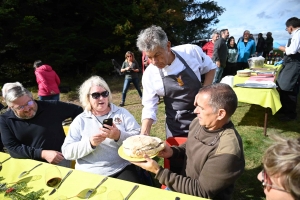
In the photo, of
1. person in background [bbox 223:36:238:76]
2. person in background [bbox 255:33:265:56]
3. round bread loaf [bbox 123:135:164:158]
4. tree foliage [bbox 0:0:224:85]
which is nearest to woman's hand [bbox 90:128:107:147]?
round bread loaf [bbox 123:135:164:158]

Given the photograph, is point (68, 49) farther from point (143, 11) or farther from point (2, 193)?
point (2, 193)

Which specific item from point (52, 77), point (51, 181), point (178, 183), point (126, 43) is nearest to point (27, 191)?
point (51, 181)

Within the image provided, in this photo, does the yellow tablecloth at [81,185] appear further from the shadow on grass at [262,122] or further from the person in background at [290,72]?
the person in background at [290,72]

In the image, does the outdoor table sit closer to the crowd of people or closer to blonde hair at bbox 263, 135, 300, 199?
the crowd of people

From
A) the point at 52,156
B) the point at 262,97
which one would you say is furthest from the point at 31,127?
the point at 262,97

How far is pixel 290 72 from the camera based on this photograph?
4.19 meters

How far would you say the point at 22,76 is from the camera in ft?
31.1

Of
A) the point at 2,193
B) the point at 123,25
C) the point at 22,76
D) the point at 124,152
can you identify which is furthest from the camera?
the point at 123,25

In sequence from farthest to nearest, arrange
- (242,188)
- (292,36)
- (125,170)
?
(292,36) < (242,188) < (125,170)

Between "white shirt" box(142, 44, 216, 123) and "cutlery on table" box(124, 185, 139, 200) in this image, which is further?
"white shirt" box(142, 44, 216, 123)

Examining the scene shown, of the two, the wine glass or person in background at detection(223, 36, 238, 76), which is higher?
person in background at detection(223, 36, 238, 76)

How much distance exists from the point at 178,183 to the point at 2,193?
1133mm

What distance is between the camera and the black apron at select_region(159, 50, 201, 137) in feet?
6.88

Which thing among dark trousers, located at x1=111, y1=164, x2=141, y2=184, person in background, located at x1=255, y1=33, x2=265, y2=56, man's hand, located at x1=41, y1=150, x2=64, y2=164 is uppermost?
Result: person in background, located at x1=255, y1=33, x2=265, y2=56
